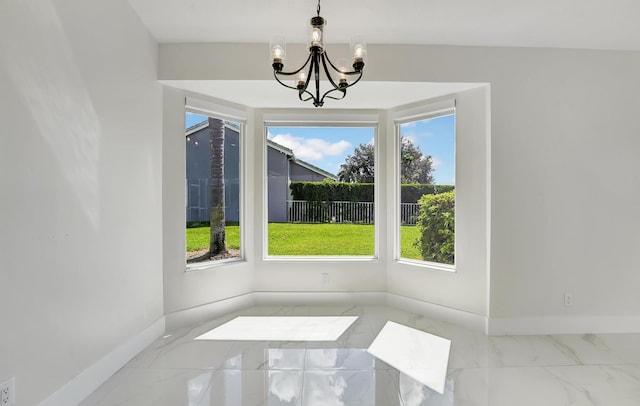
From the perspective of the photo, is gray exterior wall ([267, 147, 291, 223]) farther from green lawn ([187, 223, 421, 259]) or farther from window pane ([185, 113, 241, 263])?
window pane ([185, 113, 241, 263])

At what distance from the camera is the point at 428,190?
133 inches

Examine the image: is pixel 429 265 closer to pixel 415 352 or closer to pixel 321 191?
pixel 415 352

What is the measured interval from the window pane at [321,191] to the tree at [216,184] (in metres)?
0.55

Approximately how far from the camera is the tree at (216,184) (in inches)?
129
